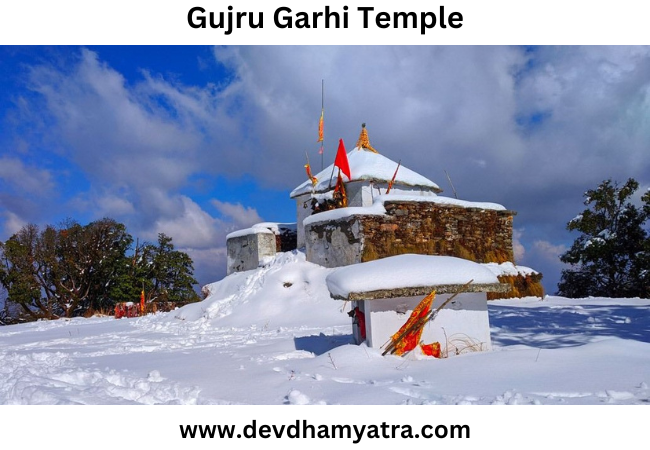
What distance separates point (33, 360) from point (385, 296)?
6503 millimetres

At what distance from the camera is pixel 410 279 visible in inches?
300

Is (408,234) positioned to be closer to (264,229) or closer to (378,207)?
(378,207)

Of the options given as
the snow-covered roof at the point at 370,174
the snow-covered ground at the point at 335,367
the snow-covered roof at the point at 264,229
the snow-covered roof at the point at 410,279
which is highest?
the snow-covered roof at the point at 370,174

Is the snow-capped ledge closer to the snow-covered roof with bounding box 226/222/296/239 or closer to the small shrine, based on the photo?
the snow-covered roof with bounding box 226/222/296/239

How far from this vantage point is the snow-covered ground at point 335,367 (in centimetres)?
527

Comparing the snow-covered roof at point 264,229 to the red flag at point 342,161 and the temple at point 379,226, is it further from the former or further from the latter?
the red flag at point 342,161

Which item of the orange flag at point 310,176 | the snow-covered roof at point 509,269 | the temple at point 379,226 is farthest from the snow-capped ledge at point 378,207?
the orange flag at point 310,176

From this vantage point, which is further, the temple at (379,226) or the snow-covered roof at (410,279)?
the temple at (379,226)

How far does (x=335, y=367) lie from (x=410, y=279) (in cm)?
172

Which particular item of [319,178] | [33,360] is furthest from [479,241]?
[33,360]

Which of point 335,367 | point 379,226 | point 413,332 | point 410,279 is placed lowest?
point 335,367

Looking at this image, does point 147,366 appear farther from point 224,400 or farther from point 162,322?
point 162,322

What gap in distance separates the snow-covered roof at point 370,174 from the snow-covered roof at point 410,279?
37.3ft

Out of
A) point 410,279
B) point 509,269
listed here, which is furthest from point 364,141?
point 410,279
